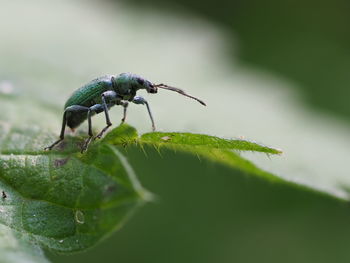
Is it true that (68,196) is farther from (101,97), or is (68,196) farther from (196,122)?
(196,122)

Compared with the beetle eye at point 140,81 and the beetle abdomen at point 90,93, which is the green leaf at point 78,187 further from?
the beetle eye at point 140,81

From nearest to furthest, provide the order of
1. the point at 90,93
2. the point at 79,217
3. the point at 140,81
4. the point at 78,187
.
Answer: the point at 79,217, the point at 78,187, the point at 90,93, the point at 140,81

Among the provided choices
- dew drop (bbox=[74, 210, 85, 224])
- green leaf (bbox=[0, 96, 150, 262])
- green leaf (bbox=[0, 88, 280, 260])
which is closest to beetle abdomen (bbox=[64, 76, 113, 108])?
green leaf (bbox=[0, 88, 280, 260])

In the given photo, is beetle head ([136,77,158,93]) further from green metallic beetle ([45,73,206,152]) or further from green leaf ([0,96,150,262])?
green leaf ([0,96,150,262])

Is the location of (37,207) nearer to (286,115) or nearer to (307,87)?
(286,115)

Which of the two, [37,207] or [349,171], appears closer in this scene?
[37,207]

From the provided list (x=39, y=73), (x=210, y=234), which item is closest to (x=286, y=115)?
(x=210, y=234)

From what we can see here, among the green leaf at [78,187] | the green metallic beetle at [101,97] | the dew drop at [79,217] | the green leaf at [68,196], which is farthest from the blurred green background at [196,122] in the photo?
the dew drop at [79,217]

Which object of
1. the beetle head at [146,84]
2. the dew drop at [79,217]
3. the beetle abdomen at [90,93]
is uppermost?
the beetle head at [146,84]

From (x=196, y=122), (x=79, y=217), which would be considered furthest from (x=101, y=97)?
(x=79, y=217)
